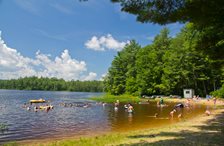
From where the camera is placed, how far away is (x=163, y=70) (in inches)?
2899

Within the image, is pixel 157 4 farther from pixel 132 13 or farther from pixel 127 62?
pixel 127 62

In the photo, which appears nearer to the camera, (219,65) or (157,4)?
(157,4)

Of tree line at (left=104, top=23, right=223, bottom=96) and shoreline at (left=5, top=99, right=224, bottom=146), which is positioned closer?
shoreline at (left=5, top=99, right=224, bottom=146)

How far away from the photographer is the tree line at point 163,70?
2596 inches

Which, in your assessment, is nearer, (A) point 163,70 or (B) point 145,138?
(B) point 145,138

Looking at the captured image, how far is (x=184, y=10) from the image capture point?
1005cm

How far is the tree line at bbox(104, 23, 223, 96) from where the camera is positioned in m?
65.9

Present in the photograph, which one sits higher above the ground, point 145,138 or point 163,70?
point 163,70

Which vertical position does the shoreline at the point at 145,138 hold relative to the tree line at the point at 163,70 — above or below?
below

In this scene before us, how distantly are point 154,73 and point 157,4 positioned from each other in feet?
219

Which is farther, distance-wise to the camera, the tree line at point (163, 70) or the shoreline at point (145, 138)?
the tree line at point (163, 70)

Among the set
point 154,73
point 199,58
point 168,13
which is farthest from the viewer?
point 154,73

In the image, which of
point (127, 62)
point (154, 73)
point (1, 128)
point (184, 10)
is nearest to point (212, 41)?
point (184, 10)

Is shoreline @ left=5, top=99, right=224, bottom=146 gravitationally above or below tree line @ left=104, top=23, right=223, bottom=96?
below
